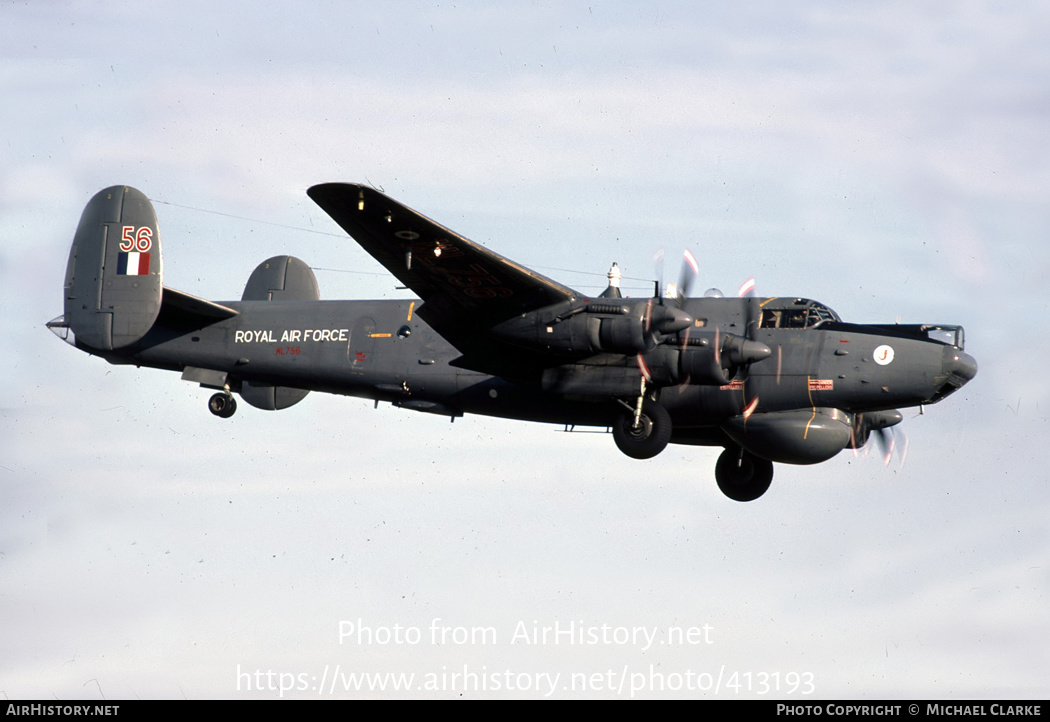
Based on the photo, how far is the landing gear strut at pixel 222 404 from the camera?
2450 centimetres

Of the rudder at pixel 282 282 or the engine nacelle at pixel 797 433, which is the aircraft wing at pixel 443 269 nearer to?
the engine nacelle at pixel 797 433

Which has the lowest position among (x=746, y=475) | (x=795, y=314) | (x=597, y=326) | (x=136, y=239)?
(x=746, y=475)

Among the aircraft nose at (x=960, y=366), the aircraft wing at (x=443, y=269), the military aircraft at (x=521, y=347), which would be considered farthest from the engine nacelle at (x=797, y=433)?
the aircraft wing at (x=443, y=269)

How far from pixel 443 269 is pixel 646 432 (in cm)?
403

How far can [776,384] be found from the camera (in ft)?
70.4

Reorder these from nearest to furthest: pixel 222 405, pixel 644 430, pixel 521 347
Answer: pixel 521 347, pixel 644 430, pixel 222 405

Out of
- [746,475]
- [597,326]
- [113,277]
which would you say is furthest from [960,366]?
[113,277]

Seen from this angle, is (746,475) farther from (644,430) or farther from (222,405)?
(222,405)

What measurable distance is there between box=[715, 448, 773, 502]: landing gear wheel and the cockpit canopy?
292 cm

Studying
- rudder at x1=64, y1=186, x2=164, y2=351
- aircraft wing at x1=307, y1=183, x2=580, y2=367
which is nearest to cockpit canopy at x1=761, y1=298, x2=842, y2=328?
aircraft wing at x1=307, y1=183, x2=580, y2=367

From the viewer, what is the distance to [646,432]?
69.3 feet

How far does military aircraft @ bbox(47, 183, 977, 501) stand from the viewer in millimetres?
20328

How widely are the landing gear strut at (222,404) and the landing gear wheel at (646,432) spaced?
24.5 ft
